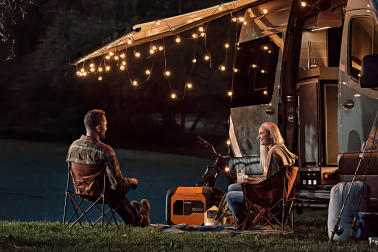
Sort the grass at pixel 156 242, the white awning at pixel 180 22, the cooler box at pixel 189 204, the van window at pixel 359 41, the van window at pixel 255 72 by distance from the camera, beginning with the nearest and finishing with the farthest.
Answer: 1. the grass at pixel 156 242
2. the van window at pixel 359 41
3. the cooler box at pixel 189 204
4. the van window at pixel 255 72
5. the white awning at pixel 180 22

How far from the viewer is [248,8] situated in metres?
5.92

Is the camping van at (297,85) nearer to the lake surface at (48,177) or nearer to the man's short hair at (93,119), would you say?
the man's short hair at (93,119)

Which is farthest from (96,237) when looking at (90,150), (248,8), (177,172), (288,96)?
(177,172)

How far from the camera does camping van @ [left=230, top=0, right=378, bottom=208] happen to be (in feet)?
17.1

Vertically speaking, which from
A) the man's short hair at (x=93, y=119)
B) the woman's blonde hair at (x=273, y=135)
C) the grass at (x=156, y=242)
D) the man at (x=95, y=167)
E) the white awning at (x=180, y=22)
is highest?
the white awning at (x=180, y=22)

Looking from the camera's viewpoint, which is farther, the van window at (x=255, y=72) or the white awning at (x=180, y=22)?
the white awning at (x=180, y=22)

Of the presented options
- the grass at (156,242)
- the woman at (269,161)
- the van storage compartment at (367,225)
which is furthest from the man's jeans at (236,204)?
the van storage compartment at (367,225)

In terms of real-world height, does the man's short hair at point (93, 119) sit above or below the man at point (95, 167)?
above

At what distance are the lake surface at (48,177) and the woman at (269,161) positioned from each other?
3943 millimetres

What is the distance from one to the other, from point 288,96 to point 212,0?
12.2 ft

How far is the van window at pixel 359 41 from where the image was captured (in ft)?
14.4

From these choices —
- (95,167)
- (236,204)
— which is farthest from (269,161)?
(95,167)

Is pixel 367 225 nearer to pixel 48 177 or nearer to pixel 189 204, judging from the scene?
pixel 189 204

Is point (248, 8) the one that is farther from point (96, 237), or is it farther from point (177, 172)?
point (177, 172)
